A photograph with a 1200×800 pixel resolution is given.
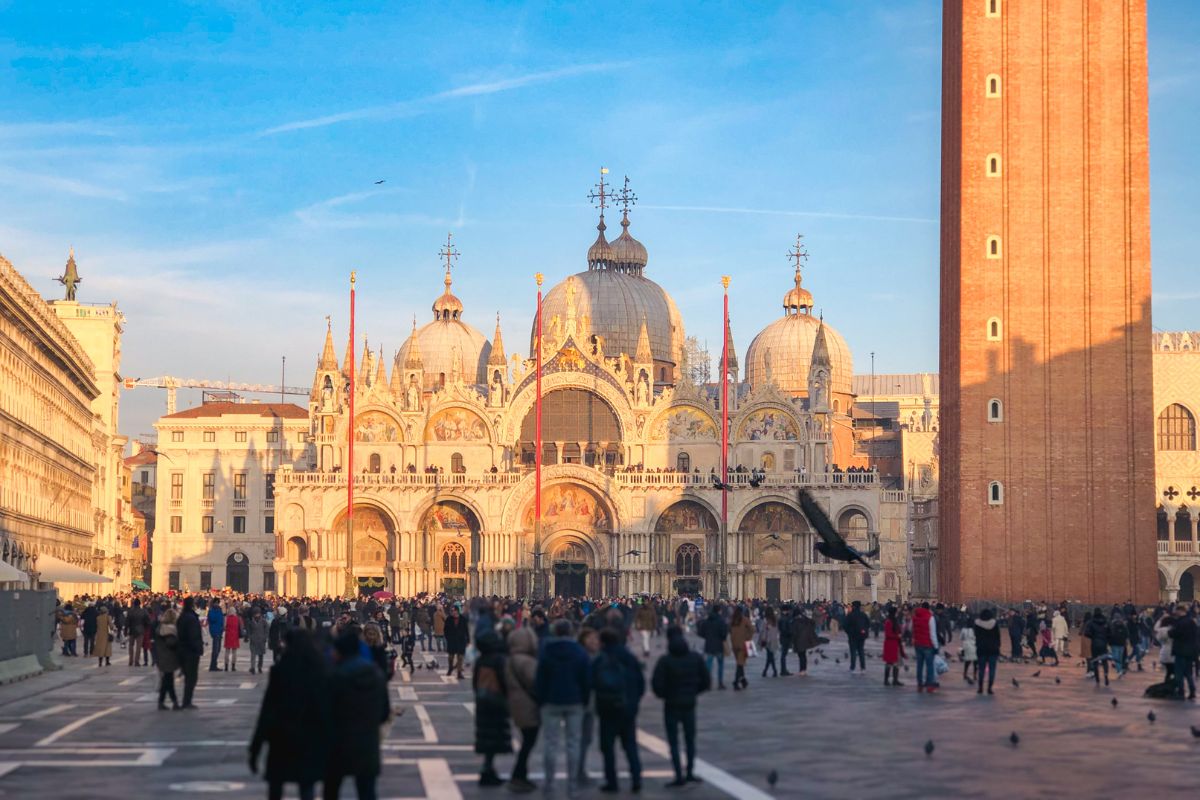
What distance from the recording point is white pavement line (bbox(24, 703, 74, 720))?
76.6 ft

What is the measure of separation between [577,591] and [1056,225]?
1271 inches

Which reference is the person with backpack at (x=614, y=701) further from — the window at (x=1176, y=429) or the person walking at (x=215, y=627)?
the window at (x=1176, y=429)

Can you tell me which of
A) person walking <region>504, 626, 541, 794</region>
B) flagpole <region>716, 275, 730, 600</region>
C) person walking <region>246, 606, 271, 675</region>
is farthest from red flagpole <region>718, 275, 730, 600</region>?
person walking <region>504, 626, 541, 794</region>

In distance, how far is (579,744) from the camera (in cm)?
1630

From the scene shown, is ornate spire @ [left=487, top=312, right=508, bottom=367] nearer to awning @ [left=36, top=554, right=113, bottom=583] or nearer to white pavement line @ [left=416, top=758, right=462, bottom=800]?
awning @ [left=36, top=554, right=113, bottom=583]

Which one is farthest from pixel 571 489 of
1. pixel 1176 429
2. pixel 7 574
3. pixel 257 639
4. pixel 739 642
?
pixel 739 642

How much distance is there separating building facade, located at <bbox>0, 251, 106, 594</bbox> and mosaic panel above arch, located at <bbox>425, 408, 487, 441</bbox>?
1638 cm

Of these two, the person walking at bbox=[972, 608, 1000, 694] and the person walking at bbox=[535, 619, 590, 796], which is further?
the person walking at bbox=[972, 608, 1000, 694]

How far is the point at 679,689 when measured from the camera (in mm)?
16109

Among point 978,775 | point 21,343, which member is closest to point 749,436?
point 21,343

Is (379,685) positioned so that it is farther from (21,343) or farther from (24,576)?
(21,343)

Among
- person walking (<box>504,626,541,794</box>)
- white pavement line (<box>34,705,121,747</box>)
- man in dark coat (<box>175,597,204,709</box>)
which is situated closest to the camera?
person walking (<box>504,626,541,794</box>)

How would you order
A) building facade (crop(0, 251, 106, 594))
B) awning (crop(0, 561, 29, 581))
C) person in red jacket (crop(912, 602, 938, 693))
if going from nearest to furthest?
person in red jacket (crop(912, 602, 938, 693)), awning (crop(0, 561, 29, 581)), building facade (crop(0, 251, 106, 594))

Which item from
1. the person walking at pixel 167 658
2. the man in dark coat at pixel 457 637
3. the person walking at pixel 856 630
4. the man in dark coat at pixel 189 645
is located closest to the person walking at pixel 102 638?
the man in dark coat at pixel 457 637
